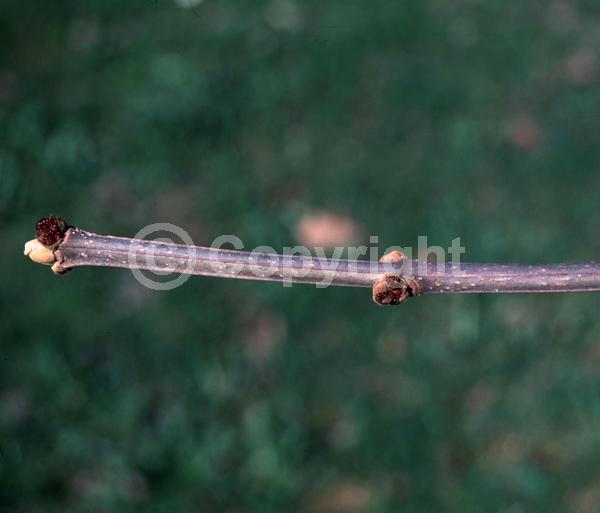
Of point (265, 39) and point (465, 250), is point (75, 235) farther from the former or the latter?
point (265, 39)

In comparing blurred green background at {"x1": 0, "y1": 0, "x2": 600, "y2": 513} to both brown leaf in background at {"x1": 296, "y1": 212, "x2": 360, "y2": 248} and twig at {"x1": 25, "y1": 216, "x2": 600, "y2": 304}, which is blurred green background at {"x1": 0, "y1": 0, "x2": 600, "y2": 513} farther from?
twig at {"x1": 25, "y1": 216, "x2": 600, "y2": 304}

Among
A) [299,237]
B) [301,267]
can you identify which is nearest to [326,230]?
A: [299,237]

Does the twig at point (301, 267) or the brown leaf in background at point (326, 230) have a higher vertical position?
the brown leaf in background at point (326, 230)

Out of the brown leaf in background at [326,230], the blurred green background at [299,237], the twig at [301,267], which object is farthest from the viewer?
the brown leaf in background at [326,230]

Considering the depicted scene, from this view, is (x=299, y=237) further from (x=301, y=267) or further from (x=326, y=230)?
(x=301, y=267)

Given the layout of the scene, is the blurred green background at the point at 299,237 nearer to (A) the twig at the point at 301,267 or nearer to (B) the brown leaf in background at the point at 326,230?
(B) the brown leaf in background at the point at 326,230

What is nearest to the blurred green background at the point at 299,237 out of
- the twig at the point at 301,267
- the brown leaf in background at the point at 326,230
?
the brown leaf in background at the point at 326,230
